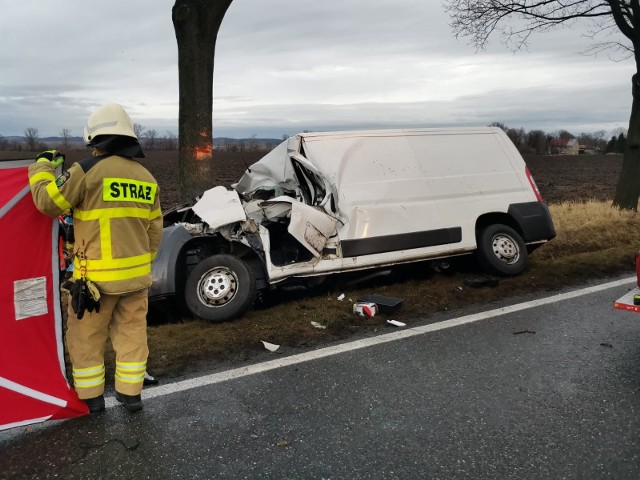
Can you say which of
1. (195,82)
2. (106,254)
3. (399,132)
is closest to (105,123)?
(106,254)

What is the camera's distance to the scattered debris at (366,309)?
202 inches

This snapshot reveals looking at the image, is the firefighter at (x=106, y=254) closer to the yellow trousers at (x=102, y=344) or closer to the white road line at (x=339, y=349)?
the yellow trousers at (x=102, y=344)

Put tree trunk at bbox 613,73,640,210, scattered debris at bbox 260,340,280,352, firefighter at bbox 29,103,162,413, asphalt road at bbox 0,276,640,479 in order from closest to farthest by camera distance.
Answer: asphalt road at bbox 0,276,640,479
firefighter at bbox 29,103,162,413
scattered debris at bbox 260,340,280,352
tree trunk at bbox 613,73,640,210

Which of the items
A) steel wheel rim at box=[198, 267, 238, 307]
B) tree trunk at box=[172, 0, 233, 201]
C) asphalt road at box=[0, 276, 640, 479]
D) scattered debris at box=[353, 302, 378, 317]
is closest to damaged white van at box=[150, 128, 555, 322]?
steel wheel rim at box=[198, 267, 238, 307]

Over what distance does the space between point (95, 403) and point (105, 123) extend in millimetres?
1718

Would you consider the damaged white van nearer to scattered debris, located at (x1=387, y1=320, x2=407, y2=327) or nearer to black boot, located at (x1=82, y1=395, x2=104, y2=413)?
scattered debris, located at (x1=387, y1=320, x2=407, y2=327)

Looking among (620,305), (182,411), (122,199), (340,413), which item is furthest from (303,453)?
(620,305)

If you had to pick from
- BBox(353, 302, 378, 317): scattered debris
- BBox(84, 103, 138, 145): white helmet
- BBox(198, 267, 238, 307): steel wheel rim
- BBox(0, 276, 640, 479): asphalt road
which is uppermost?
BBox(84, 103, 138, 145): white helmet

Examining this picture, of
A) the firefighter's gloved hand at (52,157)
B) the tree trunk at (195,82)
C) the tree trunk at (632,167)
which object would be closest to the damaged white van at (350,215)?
the tree trunk at (195,82)

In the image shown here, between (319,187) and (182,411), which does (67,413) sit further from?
(319,187)

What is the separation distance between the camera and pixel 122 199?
3.32 metres

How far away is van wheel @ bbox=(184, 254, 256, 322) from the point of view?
505cm

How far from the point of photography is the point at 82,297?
10.4 ft

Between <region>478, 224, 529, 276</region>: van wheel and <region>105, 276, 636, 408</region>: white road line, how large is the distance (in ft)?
2.48
